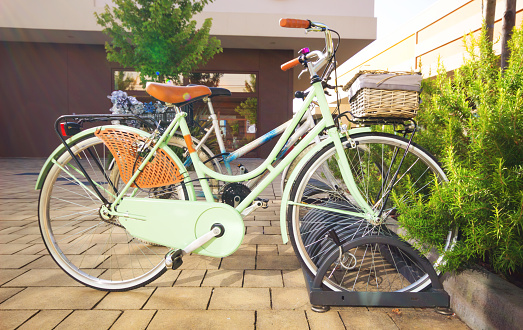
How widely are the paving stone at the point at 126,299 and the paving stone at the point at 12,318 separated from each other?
33 cm

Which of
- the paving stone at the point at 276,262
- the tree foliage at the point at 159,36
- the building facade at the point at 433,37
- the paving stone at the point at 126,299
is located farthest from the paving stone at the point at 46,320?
the building facade at the point at 433,37

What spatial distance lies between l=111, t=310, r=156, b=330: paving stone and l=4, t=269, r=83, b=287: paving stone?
0.60 metres

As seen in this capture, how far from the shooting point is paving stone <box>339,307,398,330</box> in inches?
67.8

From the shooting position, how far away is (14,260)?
2.59 m

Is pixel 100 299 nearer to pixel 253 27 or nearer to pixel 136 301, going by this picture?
pixel 136 301

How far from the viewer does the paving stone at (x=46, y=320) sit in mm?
1708

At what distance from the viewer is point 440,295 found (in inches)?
72.6

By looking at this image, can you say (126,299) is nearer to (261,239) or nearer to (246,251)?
(246,251)

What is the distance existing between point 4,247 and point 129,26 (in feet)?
15.3

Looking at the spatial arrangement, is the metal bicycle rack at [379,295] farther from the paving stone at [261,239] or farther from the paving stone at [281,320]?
the paving stone at [261,239]

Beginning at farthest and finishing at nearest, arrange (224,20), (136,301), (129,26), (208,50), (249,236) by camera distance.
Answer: (224,20), (208,50), (129,26), (249,236), (136,301)

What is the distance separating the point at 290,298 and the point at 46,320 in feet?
4.10

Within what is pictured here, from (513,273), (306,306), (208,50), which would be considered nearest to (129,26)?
(208,50)

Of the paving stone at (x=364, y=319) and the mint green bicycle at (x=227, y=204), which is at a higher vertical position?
the mint green bicycle at (x=227, y=204)
